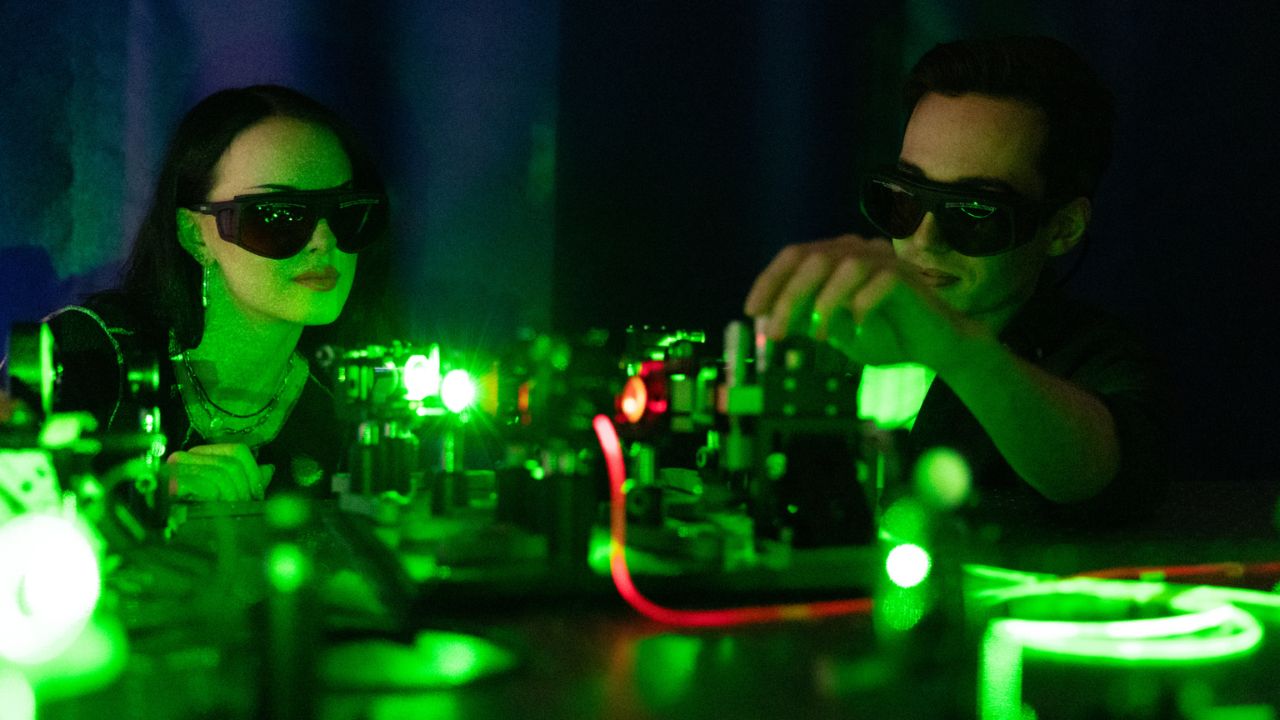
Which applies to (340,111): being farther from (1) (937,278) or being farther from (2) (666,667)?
(2) (666,667)

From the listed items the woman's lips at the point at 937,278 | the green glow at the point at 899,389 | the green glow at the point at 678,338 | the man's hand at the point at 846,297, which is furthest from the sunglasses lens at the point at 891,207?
the green glow at the point at 678,338

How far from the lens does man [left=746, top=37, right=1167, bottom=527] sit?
1129 millimetres

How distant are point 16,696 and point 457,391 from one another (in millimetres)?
563

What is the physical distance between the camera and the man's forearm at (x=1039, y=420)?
132 cm

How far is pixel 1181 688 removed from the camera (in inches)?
29.6

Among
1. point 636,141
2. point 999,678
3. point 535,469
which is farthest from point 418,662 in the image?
point 636,141

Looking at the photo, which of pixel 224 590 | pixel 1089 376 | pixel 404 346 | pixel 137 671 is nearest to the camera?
pixel 137 671

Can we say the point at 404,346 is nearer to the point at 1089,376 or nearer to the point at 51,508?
the point at 51,508

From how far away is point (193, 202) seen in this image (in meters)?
2.02

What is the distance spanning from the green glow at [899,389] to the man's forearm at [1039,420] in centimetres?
47

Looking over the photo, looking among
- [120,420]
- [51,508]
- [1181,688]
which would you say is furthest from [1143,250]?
[51,508]

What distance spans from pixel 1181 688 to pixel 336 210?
1406 millimetres

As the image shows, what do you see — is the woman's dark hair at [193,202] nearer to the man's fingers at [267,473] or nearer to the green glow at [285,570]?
the man's fingers at [267,473]

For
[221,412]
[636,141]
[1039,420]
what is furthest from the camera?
[636,141]
